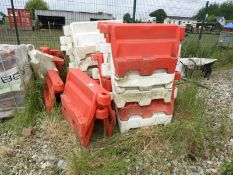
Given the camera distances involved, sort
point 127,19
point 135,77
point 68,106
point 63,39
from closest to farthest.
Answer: point 135,77, point 68,106, point 63,39, point 127,19

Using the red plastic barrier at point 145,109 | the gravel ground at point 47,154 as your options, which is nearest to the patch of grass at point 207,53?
the gravel ground at point 47,154

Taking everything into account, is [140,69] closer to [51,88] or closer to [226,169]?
[226,169]

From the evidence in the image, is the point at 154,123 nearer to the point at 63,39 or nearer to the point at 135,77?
the point at 135,77

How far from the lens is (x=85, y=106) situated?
8.38 ft

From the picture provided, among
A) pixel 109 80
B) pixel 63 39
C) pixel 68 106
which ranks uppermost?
pixel 63 39

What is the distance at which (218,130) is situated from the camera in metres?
2.87

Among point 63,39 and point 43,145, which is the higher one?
point 63,39

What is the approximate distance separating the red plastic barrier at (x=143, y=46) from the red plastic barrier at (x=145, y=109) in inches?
16.3

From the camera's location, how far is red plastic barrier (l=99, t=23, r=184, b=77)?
2562 millimetres

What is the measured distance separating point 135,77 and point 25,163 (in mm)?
1473

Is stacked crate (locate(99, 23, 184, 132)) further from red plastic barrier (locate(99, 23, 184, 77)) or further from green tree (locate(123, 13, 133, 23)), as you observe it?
green tree (locate(123, 13, 133, 23))

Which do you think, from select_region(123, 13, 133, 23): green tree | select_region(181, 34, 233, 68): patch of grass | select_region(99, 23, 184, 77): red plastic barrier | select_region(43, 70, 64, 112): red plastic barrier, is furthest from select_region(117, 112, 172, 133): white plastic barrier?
select_region(123, 13, 133, 23): green tree

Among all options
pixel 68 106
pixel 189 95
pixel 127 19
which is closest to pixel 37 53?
pixel 68 106

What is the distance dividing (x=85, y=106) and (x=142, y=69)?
745 mm
